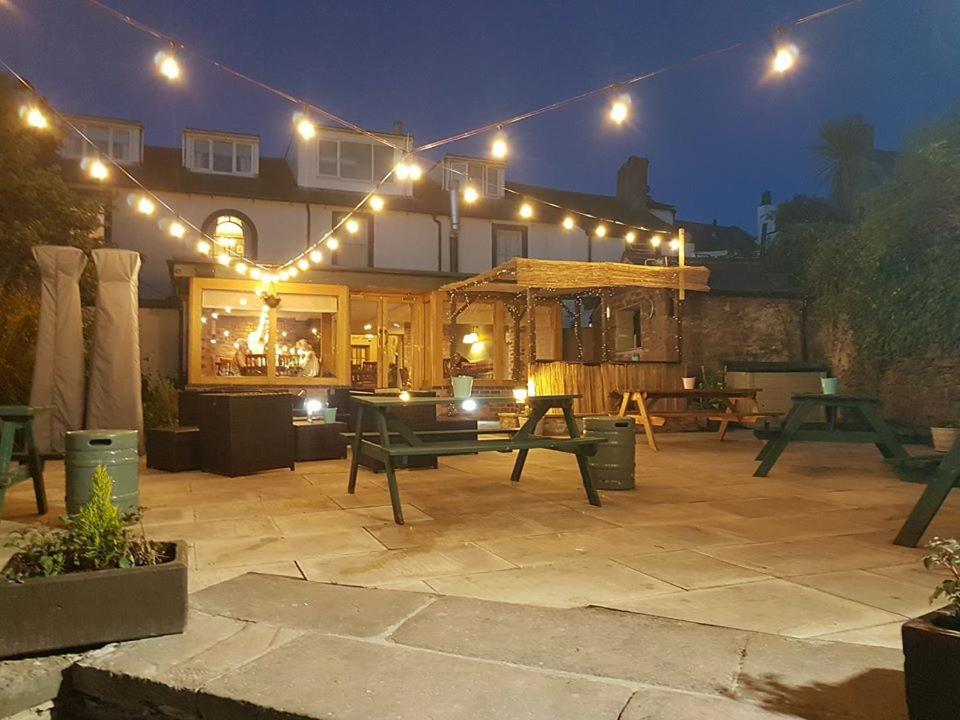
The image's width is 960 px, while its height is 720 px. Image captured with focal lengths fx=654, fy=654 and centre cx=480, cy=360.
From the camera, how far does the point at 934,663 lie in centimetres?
158

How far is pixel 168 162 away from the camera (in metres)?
17.8

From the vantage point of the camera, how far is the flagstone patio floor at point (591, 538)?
2881mm

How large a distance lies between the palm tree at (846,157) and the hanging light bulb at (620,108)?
630 inches

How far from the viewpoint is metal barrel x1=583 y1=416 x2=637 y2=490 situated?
18.5 ft

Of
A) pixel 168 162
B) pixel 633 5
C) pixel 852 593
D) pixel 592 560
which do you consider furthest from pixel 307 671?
pixel 633 5

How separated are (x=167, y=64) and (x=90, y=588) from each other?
5.20 m

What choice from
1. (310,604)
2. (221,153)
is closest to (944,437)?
(310,604)

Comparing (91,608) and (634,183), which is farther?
(634,183)

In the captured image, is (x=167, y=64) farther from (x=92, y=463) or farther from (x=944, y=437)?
(x=944, y=437)

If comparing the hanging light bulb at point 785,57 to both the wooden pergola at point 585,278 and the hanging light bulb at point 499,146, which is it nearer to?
the hanging light bulb at point 499,146

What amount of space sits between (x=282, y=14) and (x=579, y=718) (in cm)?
2126

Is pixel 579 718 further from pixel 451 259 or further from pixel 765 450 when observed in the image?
pixel 451 259

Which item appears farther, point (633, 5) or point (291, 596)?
point (633, 5)

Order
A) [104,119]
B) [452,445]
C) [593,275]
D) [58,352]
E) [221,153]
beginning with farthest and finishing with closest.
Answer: [221,153], [104,119], [593,275], [58,352], [452,445]
